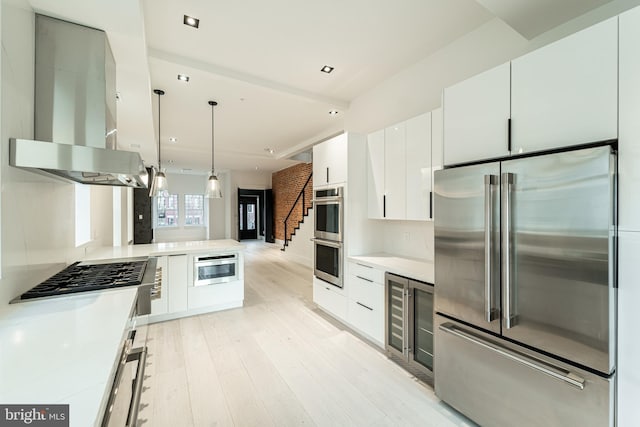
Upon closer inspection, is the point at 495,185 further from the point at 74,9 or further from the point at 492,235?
the point at 74,9

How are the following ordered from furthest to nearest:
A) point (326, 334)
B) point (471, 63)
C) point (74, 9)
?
point (326, 334) < point (471, 63) < point (74, 9)

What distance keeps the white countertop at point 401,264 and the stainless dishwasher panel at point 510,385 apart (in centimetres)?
42

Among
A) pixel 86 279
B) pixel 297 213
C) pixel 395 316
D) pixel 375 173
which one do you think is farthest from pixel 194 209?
pixel 395 316

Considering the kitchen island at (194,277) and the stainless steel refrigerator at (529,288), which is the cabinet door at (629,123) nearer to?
the stainless steel refrigerator at (529,288)

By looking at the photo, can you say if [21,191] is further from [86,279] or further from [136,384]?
[136,384]

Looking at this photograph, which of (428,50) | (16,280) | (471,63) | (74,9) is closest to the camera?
(16,280)

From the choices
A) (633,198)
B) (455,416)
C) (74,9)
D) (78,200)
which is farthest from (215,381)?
(633,198)

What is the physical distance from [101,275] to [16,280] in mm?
581

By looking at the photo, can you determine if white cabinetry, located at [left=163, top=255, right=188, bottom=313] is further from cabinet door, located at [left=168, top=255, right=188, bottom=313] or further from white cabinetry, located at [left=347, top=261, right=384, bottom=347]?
white cabinetry, located at [left=347, top=261, right=384, bottom=347]

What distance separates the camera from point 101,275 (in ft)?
6.58

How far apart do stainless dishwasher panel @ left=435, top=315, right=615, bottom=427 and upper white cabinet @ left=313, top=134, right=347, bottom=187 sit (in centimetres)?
197

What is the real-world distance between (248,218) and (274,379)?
34.8 feet

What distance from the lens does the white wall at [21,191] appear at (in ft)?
4.21

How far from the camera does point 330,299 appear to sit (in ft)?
11.7
